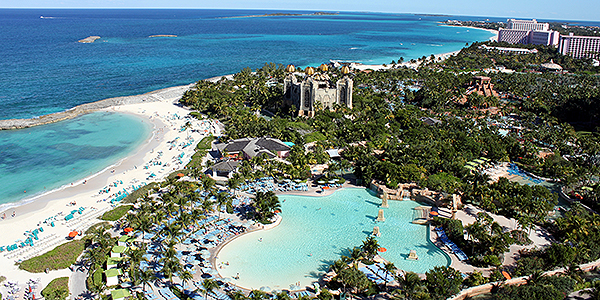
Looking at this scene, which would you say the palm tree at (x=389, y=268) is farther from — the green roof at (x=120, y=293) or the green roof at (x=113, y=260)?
the green roof at (x=113, y=260)

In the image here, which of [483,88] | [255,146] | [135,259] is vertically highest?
[483,88]

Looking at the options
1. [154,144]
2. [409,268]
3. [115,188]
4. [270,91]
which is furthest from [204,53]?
[409,268]

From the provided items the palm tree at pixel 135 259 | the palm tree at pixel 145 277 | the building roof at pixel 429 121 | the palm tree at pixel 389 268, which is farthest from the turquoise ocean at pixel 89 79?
the building roof at pixel 429 121

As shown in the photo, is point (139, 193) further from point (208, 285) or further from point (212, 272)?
point (208, 285)

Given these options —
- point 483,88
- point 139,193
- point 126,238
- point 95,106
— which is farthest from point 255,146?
point 483,88

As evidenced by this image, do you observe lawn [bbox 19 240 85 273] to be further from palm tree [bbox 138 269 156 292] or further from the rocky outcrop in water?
the rocky outcrop in water

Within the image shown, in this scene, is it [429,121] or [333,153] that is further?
[429,121]
